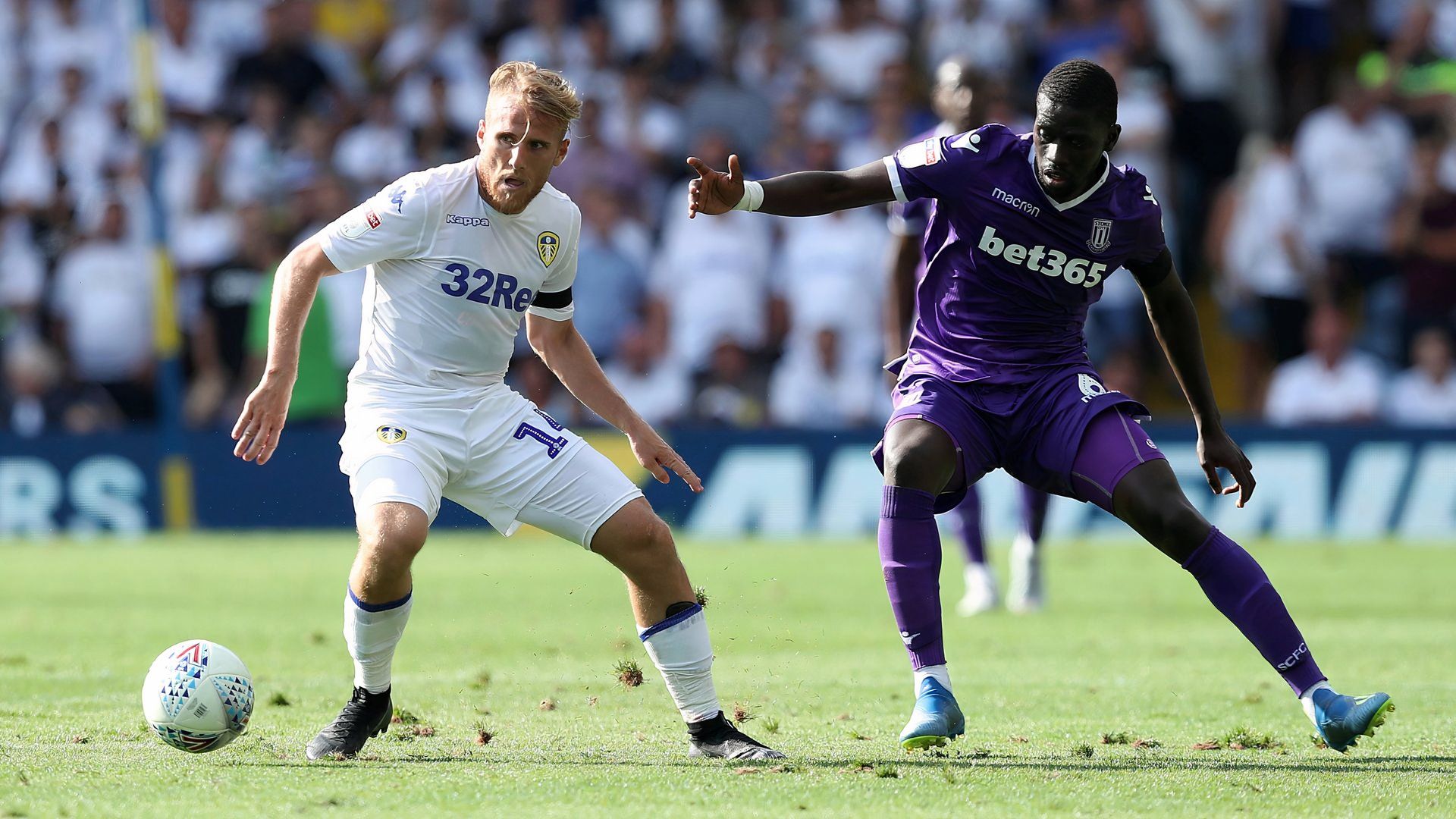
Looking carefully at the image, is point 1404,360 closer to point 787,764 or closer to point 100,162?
point 787,764

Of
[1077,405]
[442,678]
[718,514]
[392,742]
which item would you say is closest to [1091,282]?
[1077,405]

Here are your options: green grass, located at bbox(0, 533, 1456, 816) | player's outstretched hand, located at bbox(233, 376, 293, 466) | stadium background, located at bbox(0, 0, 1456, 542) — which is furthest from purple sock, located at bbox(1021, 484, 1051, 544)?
player's outstretched hand, located at bbox(233, 376, 293, 466)

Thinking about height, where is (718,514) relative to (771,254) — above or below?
below

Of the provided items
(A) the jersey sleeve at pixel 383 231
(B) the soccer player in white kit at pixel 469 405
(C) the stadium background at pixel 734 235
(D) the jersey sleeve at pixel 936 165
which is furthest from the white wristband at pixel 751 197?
(C) the stadium background at pixel 734 235

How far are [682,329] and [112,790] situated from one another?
1176 centimetres

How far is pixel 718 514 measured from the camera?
1531 cm

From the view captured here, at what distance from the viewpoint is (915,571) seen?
227 inches

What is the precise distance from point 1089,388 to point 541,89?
206 cm

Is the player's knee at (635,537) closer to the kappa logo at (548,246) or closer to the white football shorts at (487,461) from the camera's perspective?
the white football shorts at (487,461)

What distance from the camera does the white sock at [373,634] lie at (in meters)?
5.47

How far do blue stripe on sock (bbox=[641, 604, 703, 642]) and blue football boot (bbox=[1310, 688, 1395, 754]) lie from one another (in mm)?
1949

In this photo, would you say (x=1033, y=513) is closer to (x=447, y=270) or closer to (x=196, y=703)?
(x=447, y=270)

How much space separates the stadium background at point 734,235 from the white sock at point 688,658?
9.52 meters

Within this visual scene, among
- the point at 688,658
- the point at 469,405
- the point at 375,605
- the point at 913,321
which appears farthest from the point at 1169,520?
the point at 913,321
